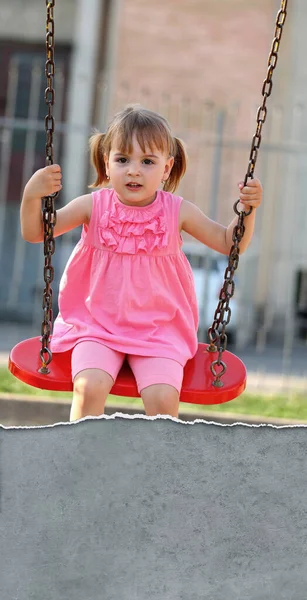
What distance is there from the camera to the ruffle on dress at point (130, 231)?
3004mm

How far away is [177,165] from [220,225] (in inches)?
→ 10.3

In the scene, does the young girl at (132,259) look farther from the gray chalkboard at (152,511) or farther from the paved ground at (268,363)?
the paved ground at (268,363)

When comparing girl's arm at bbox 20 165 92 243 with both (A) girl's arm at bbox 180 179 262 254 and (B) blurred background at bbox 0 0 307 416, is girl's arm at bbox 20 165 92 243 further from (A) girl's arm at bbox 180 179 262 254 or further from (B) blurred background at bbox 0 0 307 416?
(B) blurred background at bbox 0 0 307 416

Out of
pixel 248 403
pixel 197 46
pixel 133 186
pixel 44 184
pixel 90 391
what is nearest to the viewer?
pixel 90 391

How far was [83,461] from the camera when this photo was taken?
237cm

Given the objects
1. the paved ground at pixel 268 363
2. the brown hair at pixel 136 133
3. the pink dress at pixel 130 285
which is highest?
the brown hair at pixel 136 133

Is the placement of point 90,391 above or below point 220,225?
below

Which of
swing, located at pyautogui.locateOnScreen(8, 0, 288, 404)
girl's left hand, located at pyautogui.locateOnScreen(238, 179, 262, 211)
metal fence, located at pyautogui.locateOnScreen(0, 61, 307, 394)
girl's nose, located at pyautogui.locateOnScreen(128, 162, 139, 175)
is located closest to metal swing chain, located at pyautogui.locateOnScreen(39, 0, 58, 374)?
swing, located at pyautogui.locateOnScreen(8, 0, 288, 404)

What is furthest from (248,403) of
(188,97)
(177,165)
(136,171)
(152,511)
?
(188,97)

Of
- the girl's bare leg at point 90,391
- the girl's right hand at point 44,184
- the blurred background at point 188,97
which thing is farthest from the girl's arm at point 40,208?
the blurred background at point 188,97

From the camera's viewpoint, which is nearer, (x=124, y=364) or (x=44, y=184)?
(x=44, y=184)

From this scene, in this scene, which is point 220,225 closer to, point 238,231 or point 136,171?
point 238,231

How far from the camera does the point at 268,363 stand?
30.1ft

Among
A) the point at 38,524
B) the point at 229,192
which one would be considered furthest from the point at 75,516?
the point at 229,192
